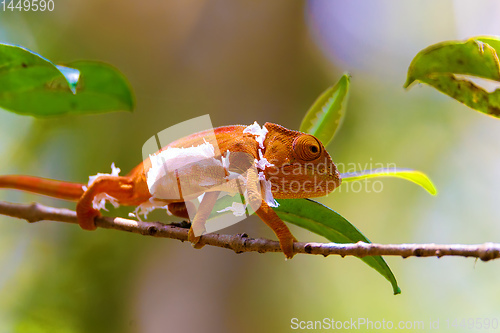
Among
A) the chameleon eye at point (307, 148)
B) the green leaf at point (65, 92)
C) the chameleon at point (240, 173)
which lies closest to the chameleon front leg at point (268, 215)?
the chameleon at point (240, 173)

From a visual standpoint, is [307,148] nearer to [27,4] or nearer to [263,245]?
[263,245]

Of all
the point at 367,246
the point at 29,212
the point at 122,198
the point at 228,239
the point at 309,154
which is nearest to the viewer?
the point at 367,246

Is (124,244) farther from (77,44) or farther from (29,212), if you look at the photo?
(29,212)


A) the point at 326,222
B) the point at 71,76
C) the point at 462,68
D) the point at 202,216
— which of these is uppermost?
the point at 462,68

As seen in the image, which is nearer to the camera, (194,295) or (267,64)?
(194,295)

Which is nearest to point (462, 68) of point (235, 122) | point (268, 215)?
point (268, 215)

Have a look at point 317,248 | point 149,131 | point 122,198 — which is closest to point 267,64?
point 149,131
